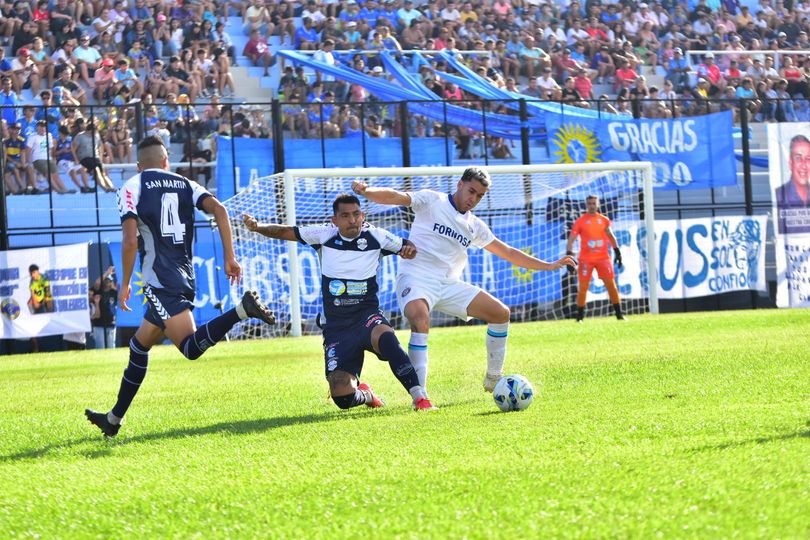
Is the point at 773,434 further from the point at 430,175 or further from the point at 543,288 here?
the point at 543,288

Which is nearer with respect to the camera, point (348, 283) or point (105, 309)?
point (348, 283)

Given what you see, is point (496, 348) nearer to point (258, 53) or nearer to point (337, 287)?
point (337, 287)

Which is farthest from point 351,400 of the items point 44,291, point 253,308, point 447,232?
point 44,291

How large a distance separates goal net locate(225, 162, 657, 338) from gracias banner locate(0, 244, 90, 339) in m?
2.60

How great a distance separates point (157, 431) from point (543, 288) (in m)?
14.9

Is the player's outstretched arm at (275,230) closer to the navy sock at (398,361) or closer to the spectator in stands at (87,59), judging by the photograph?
the navy sock at (398,361)

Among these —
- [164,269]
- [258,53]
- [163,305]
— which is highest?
[258,53]

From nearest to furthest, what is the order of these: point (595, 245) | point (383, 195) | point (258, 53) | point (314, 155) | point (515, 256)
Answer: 1. point (383, 195)
2. point (515, 256)
3. point (595, 245)
4. point (314, 155)
5. point (258, 53)

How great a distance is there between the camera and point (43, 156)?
20.4 m

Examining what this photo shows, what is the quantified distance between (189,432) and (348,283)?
6.02 ft

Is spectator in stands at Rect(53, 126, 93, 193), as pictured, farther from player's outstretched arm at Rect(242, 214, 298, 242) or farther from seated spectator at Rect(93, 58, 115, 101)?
player's outstretched arm at Rect(242, 214, 298, 242)

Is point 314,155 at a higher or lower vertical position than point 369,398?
higher

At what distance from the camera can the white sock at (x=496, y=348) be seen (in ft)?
32.0

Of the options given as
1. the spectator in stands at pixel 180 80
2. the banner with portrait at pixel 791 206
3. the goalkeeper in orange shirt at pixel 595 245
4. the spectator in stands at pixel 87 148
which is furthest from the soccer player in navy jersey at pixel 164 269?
the banner with portrait at pixel 791 206
